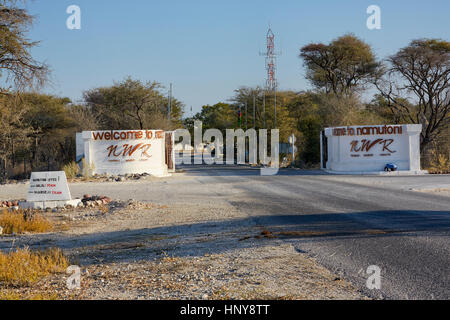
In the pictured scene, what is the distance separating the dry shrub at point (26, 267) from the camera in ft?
21.5

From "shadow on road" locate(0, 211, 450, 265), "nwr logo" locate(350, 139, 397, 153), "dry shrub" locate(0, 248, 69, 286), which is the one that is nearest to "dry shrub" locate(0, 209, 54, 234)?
"shadow on road" locate(0, 211, 450, 265)

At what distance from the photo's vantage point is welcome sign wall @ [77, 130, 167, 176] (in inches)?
1261

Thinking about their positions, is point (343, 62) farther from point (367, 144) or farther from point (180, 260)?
point (180, 260)

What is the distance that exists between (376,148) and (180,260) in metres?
27.1

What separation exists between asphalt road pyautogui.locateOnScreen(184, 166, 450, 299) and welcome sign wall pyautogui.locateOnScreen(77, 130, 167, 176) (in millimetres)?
15328

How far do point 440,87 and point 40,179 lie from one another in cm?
3182

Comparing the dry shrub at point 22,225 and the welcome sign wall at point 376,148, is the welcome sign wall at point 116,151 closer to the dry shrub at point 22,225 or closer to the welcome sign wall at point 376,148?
the welcome sign wall at point 376,148

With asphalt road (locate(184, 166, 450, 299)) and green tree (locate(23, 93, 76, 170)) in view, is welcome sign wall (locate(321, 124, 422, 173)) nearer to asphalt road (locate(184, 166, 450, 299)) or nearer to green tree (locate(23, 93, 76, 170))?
asphalt road (locate(184, 166, 450, 299))

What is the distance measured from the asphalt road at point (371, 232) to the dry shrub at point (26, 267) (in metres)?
4.15

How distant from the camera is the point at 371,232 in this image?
977 cm

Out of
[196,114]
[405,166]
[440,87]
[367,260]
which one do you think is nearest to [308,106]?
[440,87]

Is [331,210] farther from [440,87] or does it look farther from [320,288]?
[440,87]

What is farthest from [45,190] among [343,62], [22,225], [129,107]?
[343,62]
